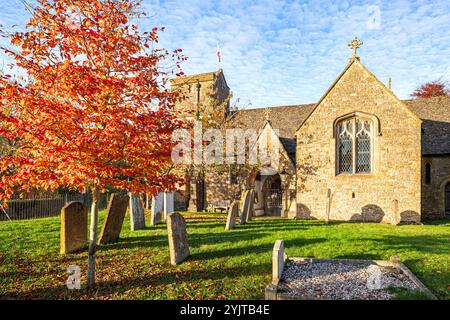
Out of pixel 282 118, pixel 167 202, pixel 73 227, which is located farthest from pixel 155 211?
pixel 282 118

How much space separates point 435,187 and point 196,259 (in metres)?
17.2

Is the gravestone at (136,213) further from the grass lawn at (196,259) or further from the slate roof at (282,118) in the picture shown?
the slate roof at (282,118)

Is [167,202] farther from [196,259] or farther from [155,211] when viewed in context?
[196,259]

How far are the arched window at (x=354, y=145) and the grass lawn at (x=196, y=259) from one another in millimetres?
4647

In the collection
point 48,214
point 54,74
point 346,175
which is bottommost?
point 48,214

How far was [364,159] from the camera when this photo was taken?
1512 centimetres

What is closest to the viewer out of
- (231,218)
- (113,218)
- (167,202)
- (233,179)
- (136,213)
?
(113,218)

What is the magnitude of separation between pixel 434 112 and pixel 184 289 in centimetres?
2135

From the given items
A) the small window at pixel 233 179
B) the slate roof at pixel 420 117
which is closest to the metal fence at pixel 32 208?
the small window at pixel 233 179

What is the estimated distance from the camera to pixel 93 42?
542 cm

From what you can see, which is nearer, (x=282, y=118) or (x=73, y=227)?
(x=73, y=227)

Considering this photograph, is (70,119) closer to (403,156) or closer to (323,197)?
(323,197)

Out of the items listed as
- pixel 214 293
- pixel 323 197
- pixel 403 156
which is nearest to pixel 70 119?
pixel 214 293

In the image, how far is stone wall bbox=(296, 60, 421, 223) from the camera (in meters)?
14.1
